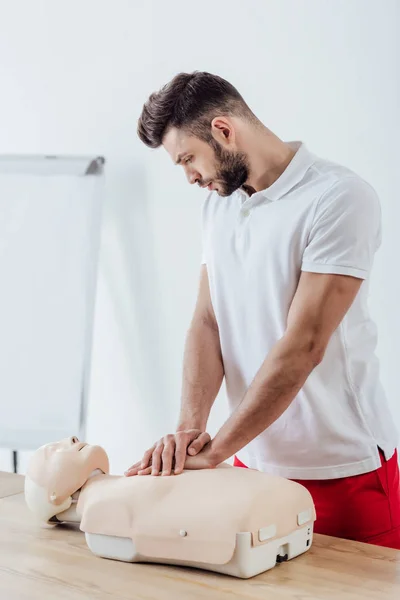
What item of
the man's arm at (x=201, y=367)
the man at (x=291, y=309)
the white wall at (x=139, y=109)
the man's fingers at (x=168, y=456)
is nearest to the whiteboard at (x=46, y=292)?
the white wall at (x=139, y=109)

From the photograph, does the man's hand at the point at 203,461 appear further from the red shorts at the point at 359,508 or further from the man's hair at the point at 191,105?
the man's hair at the point at 191,105

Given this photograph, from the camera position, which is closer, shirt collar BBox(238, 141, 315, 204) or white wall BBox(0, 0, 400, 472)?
shirt collar BBox(238, 141, 315, 204)

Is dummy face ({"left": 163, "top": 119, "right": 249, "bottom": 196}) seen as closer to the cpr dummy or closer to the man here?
the man

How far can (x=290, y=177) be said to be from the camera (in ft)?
5.79

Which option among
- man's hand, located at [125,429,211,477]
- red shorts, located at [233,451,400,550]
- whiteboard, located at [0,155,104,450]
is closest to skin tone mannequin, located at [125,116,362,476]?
man's hand, located at [125,429,211,477]

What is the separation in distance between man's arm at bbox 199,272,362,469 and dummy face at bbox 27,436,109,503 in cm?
21

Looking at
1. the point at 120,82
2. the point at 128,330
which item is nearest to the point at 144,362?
the point at 128,330

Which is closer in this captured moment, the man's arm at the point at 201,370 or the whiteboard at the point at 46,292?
the man's arm at the point at 201,370

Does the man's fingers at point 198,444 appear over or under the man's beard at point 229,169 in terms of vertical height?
under

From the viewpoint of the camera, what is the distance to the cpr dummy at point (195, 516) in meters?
1.32

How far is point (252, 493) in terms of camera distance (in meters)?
1.35

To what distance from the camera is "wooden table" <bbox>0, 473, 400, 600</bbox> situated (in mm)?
1257

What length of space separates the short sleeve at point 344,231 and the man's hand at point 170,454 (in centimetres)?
41

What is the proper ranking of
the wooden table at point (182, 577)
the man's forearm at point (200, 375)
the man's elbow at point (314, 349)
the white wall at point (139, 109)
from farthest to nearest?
the white wall at point (139, 109) → the man's forearm at point (200, 375) → the man's elbow at point (314, 349) → the wooden table at point (182, 577)
